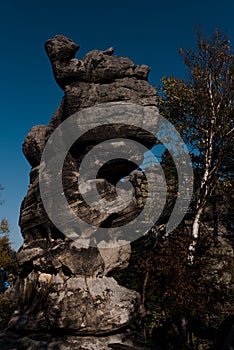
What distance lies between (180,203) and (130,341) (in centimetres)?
942

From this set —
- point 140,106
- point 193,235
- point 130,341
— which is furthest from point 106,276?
point 140,106

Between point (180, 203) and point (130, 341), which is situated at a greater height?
point (180, 203)

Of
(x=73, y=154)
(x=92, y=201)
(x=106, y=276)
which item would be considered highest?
(x=73, y=154)

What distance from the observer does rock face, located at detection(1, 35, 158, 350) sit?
11727 mm

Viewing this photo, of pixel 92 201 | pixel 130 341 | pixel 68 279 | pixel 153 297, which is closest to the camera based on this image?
pixel 130 341

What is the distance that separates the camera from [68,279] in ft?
40.9

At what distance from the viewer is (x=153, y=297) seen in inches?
571

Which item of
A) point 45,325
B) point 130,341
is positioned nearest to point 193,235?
point 130,341

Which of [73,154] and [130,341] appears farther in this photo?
[73,154]

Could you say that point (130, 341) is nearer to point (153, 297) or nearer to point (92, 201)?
point (153, 297)

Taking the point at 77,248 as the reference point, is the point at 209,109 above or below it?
above

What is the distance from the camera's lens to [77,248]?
12.7 metres

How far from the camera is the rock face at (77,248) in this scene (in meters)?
11.7

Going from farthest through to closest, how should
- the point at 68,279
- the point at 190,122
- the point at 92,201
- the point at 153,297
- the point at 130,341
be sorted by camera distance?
the point at 190,122
the point at 153,297
the point at 92,201
the point at 68,279
the point at 130,341
